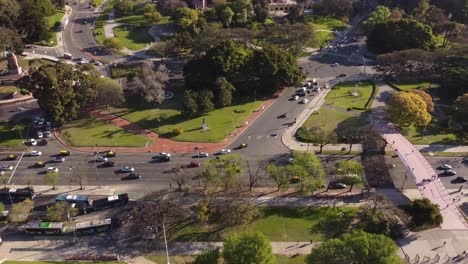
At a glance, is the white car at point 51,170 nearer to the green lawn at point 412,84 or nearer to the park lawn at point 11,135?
the park lawn at point 11,135

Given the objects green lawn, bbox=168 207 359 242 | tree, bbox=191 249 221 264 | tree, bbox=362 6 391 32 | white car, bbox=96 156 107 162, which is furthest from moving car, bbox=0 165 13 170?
tree, bbox=362 6 391 32

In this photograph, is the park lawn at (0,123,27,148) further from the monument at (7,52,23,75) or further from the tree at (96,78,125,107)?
the monument at (7,52,23,75)

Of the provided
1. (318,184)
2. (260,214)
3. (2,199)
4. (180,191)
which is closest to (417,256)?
(318,184)

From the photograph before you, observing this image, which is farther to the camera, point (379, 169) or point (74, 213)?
point (379, 169)

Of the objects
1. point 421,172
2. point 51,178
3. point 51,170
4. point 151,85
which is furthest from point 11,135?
point 421,172

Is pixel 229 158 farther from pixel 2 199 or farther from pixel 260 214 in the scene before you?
pixel 2 199

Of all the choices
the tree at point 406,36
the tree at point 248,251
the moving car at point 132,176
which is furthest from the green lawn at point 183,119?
the tree at point 406,36
